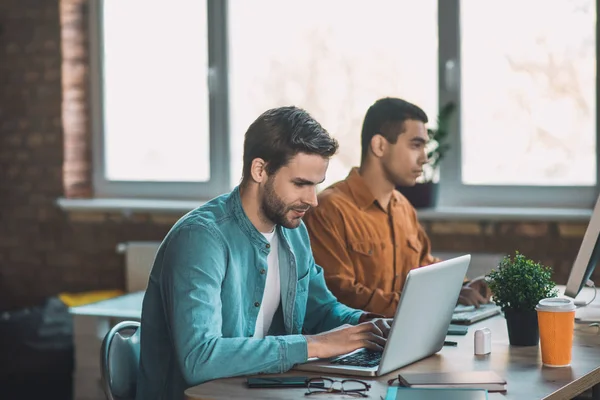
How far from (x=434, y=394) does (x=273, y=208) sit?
0.68 meters

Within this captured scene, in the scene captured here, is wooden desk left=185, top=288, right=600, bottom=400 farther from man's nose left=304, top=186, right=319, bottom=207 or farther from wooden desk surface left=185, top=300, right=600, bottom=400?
man's nose left=304, top=186, right=319, bottom=207

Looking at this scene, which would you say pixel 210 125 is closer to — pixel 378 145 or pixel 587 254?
pixel 378 145

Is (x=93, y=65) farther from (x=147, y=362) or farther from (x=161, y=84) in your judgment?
(x=147, y=362)

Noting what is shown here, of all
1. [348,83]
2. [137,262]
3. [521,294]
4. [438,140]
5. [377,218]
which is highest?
[348,83]

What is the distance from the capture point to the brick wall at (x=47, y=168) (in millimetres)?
4988

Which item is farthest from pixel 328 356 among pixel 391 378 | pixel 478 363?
pixel 478 363

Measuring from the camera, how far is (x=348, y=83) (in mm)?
4609

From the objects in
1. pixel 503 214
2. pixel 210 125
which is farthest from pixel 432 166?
pixel 210 125

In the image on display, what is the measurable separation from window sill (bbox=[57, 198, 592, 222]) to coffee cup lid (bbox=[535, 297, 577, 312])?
1753 mm

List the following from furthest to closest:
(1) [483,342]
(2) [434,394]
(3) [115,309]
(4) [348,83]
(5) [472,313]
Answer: (4) [348,83] → (3) [115,309] → (5) [472,313] → (1) [483,342] → (2) [434,394]

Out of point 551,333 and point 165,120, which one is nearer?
point 551,333

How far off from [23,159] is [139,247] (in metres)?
0.91

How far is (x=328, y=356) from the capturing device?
229cm

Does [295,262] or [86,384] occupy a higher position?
[295,262]
